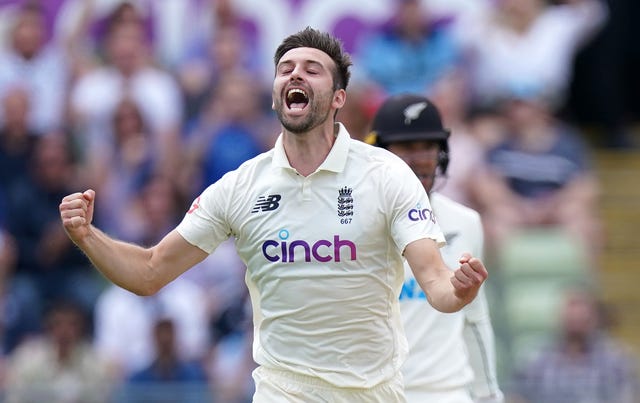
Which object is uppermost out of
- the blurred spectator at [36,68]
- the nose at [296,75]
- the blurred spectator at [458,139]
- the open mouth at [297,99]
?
the blurred spectator at [36,68]

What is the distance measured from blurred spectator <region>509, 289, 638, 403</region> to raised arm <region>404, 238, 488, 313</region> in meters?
4.73

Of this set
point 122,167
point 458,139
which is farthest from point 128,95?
point 458,139

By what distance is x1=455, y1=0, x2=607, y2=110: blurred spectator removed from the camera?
12.3 m

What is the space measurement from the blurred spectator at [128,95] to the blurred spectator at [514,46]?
2.56 meters

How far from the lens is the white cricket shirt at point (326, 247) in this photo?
5.89 m

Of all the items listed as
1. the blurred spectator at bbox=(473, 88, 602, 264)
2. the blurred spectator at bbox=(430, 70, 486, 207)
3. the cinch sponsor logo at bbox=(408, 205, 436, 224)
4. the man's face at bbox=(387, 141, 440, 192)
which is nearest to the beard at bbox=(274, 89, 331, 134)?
the cinch sponsor logo at bbox=(408, 205, 436, 224)

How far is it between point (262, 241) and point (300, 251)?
0.18 m

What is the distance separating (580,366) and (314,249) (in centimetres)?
511

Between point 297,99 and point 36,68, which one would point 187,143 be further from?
point 297,99

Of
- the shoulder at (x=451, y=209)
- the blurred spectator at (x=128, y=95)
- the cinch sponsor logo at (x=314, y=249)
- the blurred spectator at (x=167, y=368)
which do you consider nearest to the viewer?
the cinch sponsor logo at (x=314, y=249)

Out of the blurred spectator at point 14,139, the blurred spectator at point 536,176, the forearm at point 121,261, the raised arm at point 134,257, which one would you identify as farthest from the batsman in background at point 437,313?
the blurred spectator at point 14,139

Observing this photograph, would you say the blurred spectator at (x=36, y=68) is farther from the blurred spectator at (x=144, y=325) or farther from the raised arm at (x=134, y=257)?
the raised arm at (x=134, y=257)

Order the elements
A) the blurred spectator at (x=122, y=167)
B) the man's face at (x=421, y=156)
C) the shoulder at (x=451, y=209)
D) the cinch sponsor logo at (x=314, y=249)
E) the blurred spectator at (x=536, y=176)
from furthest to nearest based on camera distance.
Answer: the blurred spectator at (x=122, y=167) < the blurred spectator at (x=536, y=176) < the shoulder at (x=451, y=209) < the man's face at (x=421, y=156) < the cinch sponsor logo at (x=314, y=249)

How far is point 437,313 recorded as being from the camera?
6988 mm
